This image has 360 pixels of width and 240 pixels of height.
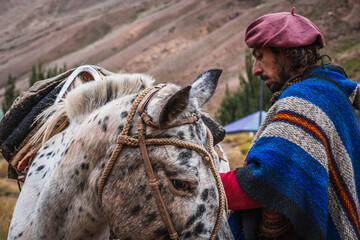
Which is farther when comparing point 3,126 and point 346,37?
point 346,37

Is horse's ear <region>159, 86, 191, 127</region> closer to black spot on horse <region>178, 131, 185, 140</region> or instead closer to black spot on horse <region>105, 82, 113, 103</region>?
black spot on horse <region>178, 131, 185, 140</region>

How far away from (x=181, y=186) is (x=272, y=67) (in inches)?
38.4

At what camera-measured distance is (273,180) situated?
5.19 feet

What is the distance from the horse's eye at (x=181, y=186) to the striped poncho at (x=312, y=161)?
1.17 feet

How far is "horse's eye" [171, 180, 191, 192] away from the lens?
1417mm

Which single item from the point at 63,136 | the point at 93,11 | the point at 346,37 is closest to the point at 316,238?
the point at 63,136

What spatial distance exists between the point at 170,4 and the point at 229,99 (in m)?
38.8

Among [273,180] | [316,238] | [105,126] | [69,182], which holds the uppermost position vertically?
[105,126]

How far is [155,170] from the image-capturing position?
1.45m

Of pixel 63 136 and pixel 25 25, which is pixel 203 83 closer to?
pixel 63 136

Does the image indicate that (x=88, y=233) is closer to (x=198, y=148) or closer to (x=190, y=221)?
(x=190, y=221)

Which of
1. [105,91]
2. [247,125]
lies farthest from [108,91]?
[247,125]

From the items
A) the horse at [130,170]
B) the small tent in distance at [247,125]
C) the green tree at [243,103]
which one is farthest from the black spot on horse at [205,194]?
the green tree at [243,103]

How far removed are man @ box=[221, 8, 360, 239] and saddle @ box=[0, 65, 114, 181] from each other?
1.04 meters
